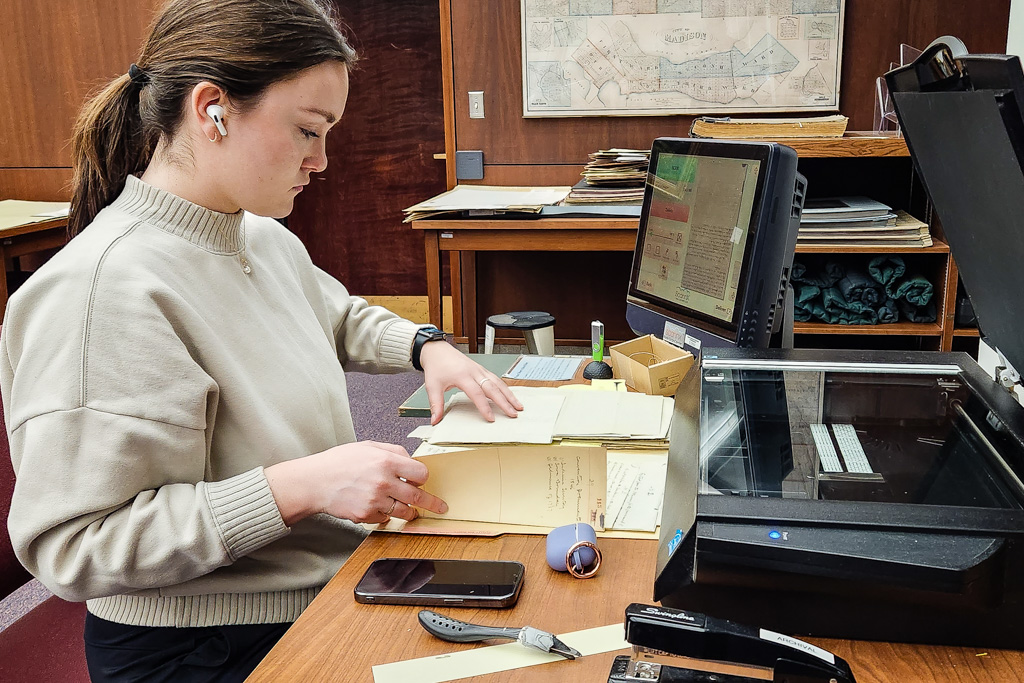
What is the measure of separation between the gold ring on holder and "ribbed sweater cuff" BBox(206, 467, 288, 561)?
31cm

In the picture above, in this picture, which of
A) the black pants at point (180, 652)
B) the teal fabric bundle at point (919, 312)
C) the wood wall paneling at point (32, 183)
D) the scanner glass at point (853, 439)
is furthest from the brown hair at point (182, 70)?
the wood wall paneling at point (32, 183)

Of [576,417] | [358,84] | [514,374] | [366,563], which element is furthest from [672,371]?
[358,84]

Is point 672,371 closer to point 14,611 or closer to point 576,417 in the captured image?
Answer: point 576,417

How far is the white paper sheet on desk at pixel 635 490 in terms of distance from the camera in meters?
1.03

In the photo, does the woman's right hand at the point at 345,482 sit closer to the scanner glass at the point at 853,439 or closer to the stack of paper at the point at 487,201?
the scanner glass at the point at 853,439

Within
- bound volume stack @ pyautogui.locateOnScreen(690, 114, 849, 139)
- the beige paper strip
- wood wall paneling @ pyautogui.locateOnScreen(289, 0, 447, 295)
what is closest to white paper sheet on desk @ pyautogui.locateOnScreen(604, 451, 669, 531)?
the beige paper strip

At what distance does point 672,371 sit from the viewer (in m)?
1.42

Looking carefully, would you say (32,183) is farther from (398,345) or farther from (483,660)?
(483,660)

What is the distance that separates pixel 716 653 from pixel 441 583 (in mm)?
334

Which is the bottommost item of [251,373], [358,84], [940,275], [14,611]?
[14,611]

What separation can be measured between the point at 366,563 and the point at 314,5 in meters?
0.71

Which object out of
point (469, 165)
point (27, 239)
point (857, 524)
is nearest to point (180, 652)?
point (857, 524)

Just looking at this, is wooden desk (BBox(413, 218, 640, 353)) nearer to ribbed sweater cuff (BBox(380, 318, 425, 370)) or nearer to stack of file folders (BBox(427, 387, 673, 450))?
ribbed sweater cuff (BBox(380, 318, 425, 370))

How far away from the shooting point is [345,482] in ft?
3.13
